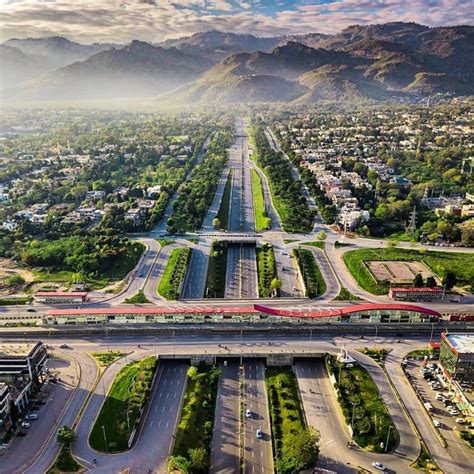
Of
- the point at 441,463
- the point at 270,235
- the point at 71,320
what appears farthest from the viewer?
the point at 270,235

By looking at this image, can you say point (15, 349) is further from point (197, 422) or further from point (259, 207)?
point (259, 207)

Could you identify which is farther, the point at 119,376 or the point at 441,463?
the point at 119,376

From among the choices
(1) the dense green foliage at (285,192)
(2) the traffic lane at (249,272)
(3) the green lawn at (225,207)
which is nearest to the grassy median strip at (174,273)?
(2) the traffic lane at (249,272)

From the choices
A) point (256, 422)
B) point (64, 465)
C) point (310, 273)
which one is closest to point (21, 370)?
point (64, 465)

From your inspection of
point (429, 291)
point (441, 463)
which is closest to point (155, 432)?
point (441, 463)

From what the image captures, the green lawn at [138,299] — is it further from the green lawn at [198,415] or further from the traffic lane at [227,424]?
the traffic lane at [227,424]

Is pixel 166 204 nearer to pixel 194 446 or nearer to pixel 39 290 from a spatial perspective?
pixel 39 290
